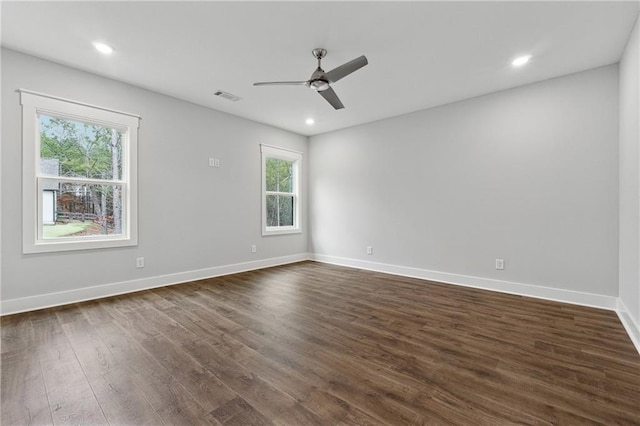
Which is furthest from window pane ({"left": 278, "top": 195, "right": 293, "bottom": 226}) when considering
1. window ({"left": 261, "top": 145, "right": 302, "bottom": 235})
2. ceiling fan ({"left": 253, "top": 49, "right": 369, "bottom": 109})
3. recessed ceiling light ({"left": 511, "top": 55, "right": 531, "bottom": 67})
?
recessed ceiling light ({"left": 511, "top": 55, "right": 531, "bottom": 67})

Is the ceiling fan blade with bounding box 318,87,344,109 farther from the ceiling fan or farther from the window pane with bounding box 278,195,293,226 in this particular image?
the window pane with bounding box 278,195,293,226

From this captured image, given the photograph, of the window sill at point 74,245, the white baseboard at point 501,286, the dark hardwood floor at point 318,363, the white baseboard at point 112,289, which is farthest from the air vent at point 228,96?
the white baseboard at point 501,286

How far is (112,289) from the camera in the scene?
3.50 meters

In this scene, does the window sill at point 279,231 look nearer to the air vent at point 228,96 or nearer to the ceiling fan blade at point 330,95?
the air vent at point 228,96

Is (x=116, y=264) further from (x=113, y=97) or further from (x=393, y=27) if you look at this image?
(x=393, y=27)

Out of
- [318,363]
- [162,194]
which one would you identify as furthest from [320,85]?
[162,194]

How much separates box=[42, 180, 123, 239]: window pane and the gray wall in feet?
12.2

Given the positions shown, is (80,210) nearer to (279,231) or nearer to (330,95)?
(279,231)

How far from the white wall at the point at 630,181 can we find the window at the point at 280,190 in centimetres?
470

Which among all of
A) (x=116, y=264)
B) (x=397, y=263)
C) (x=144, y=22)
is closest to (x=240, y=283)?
(x=116, y=264)

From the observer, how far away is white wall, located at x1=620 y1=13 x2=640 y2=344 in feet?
7.60

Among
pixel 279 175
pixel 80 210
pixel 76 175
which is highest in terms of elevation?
pixel 279 175

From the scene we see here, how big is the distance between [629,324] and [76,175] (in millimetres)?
5919

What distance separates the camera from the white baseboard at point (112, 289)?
9.50 ft
